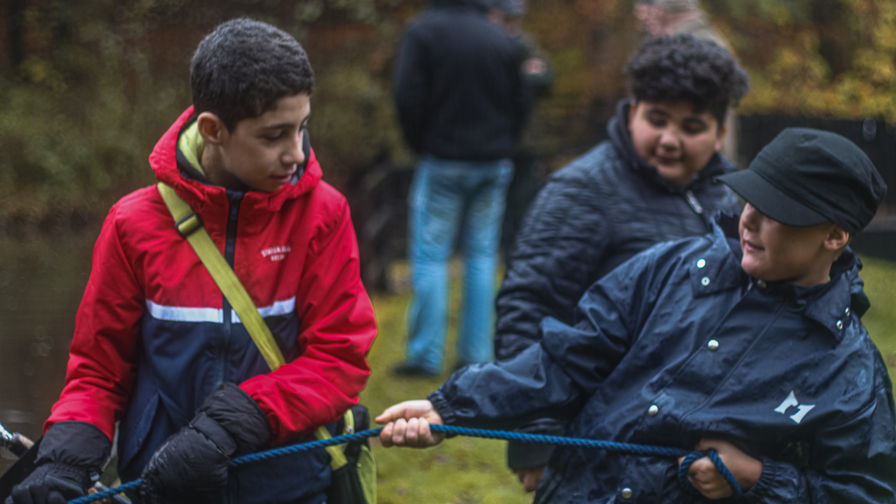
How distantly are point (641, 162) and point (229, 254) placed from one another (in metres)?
1.31

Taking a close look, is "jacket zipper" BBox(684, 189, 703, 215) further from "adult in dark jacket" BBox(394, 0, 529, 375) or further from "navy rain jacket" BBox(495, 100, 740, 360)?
"adult in dark jacket" BBox(394, 0, 529, 375)

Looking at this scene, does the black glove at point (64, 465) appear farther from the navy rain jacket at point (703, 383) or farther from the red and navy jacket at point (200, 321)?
the navy rain jacket at point (703, 383)

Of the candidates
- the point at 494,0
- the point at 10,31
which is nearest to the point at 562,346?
the point at 494,0

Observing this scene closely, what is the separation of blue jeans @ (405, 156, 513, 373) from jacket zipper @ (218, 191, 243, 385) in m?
3.30

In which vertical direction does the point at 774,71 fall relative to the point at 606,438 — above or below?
below

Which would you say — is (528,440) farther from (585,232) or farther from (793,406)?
(585,232)

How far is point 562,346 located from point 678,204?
741mm

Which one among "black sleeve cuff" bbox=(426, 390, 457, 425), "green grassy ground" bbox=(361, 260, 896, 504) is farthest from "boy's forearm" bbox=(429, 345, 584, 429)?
"green grassy ground" bbox=(361, 260, 896, 504)

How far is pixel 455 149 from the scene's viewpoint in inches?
209

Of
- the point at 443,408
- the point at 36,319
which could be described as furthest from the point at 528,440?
the point at 36,319

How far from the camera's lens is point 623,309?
2.29 metres

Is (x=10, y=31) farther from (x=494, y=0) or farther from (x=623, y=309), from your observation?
(x=623, y=309)

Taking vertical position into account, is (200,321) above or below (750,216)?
below

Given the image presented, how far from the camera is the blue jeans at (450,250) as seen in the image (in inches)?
213
